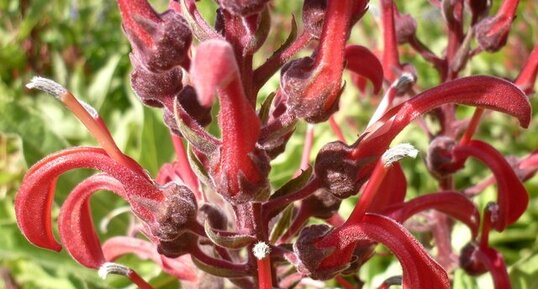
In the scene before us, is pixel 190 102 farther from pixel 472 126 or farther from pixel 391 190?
pixel 472 126

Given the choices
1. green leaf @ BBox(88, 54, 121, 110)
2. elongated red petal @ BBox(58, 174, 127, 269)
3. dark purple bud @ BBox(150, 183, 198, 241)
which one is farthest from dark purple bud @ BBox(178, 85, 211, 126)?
green leaf @ BBox(88, 54, 121, 110)

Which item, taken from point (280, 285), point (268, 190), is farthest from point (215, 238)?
point (280, 285)

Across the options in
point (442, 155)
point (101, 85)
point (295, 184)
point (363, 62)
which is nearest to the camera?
point (295, 184)

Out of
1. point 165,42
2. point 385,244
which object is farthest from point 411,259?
point 165,42

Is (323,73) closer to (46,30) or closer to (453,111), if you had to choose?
(453,111)

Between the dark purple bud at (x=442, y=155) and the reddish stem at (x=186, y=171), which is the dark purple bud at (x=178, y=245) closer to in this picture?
the reddish stem at (x=186, y=171)

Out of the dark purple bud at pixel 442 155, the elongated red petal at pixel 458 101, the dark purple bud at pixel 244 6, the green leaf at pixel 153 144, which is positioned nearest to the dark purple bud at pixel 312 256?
the elongated red petal at pixel 458 101

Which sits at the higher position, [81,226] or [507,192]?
[507,192]
